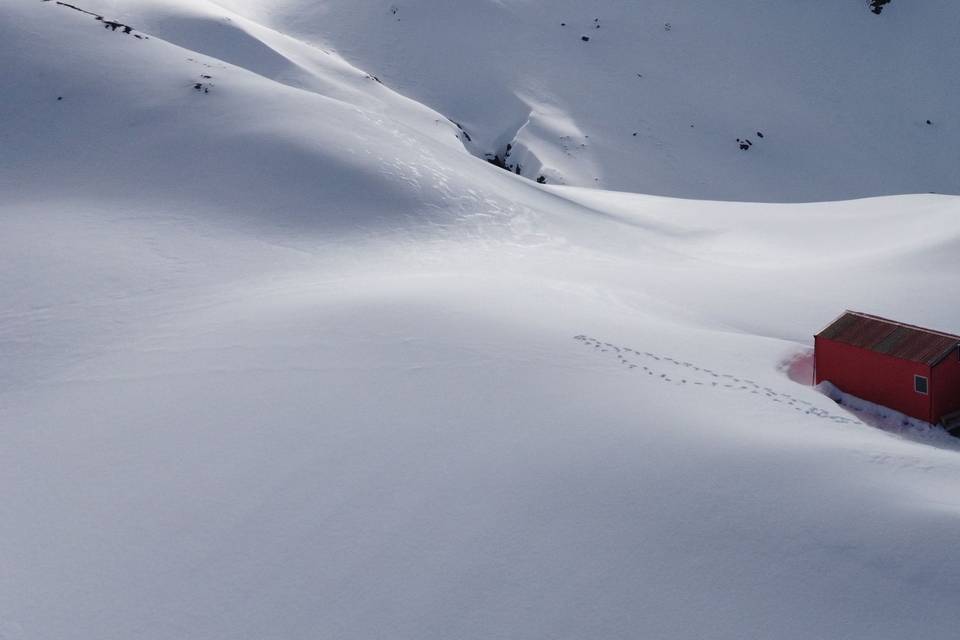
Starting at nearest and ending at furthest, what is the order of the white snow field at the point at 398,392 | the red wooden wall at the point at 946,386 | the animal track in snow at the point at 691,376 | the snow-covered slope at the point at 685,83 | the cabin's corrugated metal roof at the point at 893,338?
the white snow field at the point at 398,392 < the animal track in snow at the point at 691,376 < the red wooden wall at the point at 946,386 < the cabin's corrugated metal roof at the point at 893,338 < the snow-covered slope at the point at 685,83

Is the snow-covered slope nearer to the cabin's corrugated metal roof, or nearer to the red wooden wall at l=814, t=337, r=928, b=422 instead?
the cabin's corrugated metal roof

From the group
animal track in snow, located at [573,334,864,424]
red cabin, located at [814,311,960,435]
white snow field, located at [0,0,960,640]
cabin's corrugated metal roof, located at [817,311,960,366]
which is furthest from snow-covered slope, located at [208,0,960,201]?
animal track in snow, located at [573,334,864,424]

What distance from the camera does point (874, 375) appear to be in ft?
40.1

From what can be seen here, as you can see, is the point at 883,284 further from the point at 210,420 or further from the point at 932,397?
the point at 210,420

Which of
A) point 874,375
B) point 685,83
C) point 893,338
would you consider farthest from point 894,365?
point 685,83

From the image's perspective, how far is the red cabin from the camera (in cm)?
1164

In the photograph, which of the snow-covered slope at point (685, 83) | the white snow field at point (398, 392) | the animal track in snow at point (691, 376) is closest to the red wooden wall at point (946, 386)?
the white snow field at point (398, 392)

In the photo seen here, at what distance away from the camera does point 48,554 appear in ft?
24.0

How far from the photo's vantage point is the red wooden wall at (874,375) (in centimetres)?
1174

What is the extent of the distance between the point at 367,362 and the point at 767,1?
42883 mm

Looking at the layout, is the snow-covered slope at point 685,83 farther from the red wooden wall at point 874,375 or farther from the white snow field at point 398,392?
the red wooden wall at point 874,375

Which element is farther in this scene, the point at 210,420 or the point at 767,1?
the point at 767,1

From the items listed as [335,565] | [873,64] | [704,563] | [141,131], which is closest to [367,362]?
[335,565]

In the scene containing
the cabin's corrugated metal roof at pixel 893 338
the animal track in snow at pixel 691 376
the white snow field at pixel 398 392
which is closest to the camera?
the white snow field at pixel 398 392
